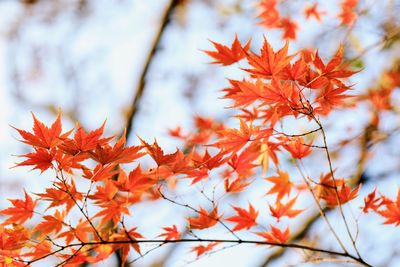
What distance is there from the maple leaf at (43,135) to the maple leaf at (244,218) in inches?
30.0

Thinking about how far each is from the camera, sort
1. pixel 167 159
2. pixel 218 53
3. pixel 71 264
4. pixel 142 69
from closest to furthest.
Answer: pixel 167 159
pixel 71 264
pixel 218 53
pixel 142 69

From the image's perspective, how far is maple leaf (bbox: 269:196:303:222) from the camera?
1698 millimetres

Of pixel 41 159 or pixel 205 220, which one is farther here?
pixel 205 220

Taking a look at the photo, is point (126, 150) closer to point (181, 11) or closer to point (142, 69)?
point (142, 69)

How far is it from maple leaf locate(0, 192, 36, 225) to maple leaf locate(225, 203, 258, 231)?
0.76 meters

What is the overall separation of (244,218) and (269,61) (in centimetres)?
69

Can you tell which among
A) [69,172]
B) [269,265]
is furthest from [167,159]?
[269,265]

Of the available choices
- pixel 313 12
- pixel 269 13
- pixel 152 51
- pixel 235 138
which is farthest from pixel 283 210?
pixel 152 51

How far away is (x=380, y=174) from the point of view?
391 cm

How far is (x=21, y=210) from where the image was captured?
57.7 inches

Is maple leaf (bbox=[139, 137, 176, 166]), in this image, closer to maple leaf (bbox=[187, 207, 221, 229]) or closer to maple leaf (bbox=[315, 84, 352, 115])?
maple leaf (bbox=[187, 207, 221, 229])

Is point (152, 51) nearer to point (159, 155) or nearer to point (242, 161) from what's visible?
point (242, 161)

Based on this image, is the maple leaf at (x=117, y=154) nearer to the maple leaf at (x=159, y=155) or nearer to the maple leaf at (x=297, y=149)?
the maple leaf at (x=159, y=155)

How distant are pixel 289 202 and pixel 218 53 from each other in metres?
0.70
